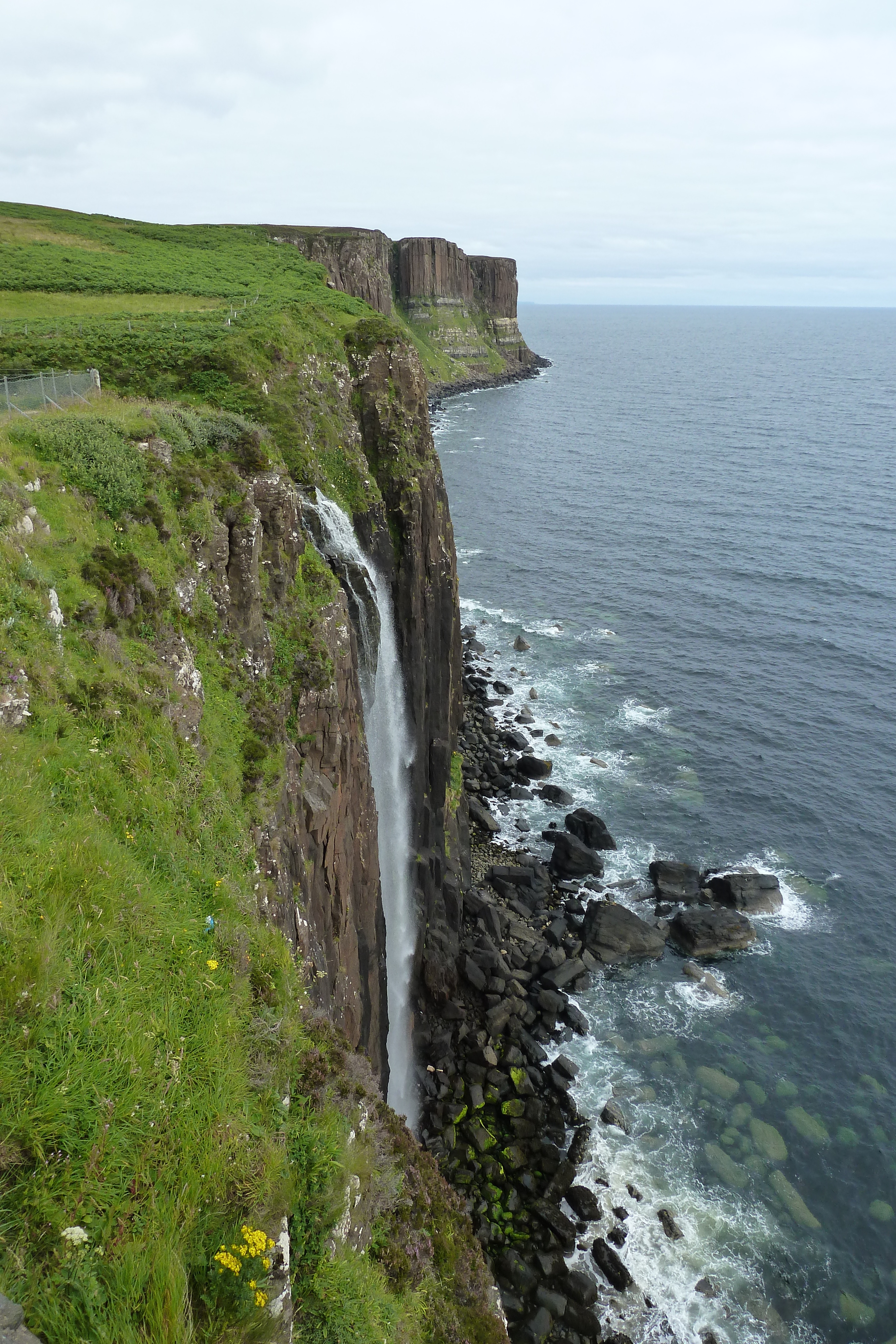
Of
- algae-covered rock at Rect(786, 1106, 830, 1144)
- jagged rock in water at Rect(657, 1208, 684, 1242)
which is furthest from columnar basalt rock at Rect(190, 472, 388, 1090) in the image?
algae-covered rock at Rect(786, 1106, 830, 1144)

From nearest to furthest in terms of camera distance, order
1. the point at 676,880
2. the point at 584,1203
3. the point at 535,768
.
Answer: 1. the point at 584,1203
2. the point at 676,880
3. the point at 535,768

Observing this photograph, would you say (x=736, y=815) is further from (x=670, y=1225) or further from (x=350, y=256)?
(x=350, y=256)

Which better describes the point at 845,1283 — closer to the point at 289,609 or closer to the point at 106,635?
the point at 289,609

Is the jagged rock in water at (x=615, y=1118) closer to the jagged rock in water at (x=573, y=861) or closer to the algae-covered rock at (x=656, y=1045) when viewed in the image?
the algae-covered rock at (x=656, y=1045)

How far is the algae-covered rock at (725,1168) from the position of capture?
29047 millimetres

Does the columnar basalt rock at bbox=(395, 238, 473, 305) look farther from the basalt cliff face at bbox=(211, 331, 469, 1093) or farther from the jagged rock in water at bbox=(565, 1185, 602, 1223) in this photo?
the jagged rock in water at bbox=(565, 1185, 602, 1223)

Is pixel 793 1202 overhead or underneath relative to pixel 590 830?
underneath

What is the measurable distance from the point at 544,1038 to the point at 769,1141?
963cm

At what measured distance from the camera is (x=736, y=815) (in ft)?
158

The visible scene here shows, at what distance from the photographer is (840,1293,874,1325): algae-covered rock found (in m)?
25.0

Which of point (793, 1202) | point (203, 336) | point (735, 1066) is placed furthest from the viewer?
point (735, 1066)

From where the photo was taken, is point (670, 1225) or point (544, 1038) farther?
point (544, 1038)

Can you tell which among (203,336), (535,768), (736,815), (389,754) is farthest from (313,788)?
(736,815)

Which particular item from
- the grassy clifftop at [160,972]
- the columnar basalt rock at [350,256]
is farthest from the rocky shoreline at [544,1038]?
the columnar basalt rock at [350,256]
